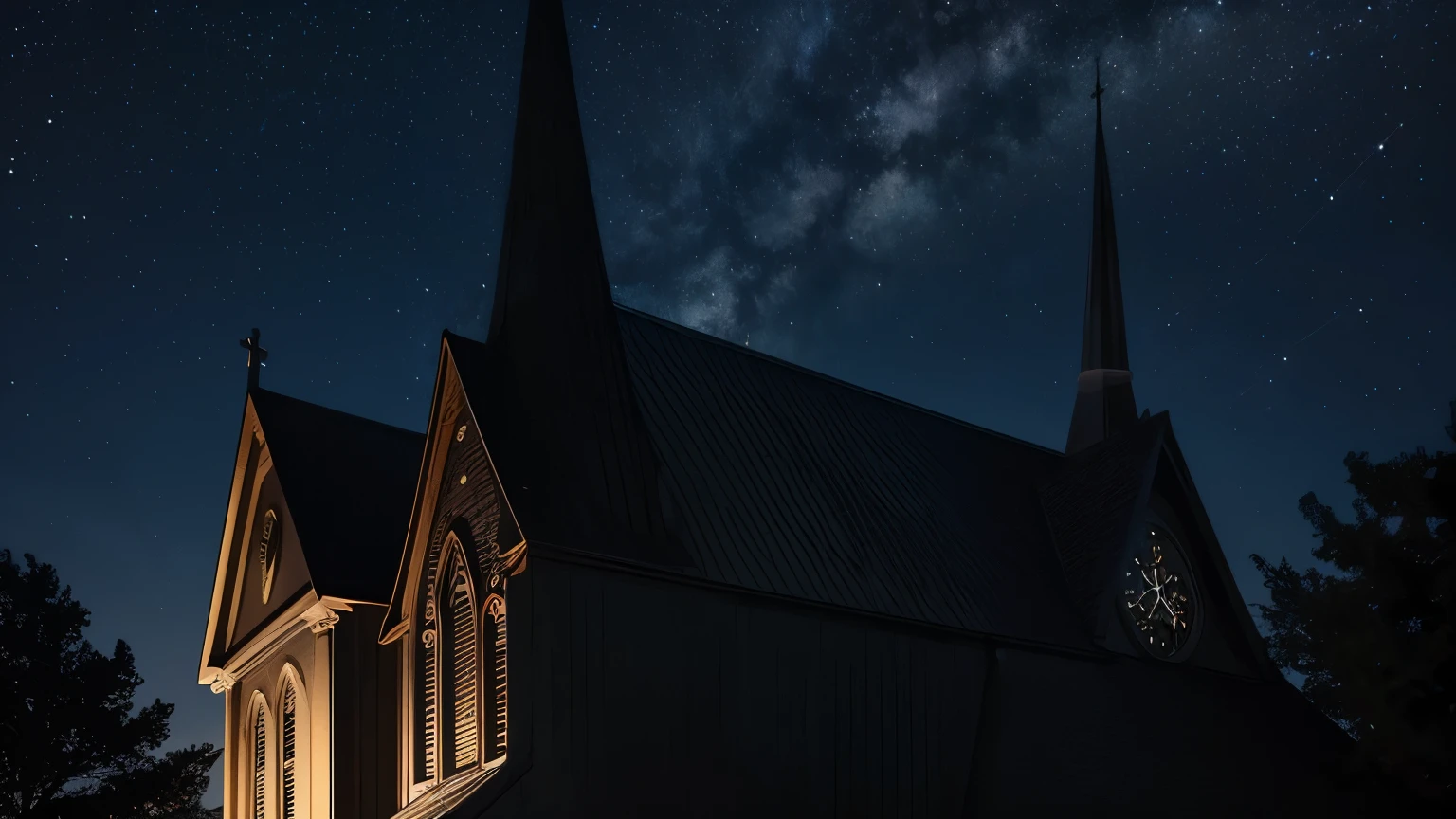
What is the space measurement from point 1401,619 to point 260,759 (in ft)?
55.4

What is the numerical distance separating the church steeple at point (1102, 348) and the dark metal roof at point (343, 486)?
13.1 meters

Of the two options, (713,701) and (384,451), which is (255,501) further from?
(713,701)

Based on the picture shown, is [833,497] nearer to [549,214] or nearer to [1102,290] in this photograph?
[549,214]

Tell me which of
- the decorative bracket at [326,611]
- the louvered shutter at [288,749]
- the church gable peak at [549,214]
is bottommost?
the louvered shutter at [288,749]

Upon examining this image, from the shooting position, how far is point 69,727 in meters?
29.8

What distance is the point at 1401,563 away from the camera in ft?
76.6

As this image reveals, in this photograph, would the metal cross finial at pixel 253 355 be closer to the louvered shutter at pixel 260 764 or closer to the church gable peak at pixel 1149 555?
the louvered shutter at pixel 260 764

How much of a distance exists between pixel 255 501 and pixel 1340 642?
58.8 ft

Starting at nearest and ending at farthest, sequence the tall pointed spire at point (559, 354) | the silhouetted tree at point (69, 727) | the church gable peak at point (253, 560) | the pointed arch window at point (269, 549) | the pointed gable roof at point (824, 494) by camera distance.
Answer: the tall pointed spire at point (559, 354) → the pointed gable roof at point (824, 494) → the church gable peak at point (253, 560) → the pointed arch window at point (269, 549) → the silhouetted tree at point (69, 727)

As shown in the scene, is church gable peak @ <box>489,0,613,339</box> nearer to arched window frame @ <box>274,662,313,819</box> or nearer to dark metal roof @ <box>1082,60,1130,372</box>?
arched window frame @ <box>274,662,313,819</box>

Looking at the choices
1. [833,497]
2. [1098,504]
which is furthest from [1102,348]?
[833,497]

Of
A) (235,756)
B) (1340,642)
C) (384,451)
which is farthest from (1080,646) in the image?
(235,756)

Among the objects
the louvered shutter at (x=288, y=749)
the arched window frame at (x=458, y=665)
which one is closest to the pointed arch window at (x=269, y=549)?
the louvered shutter at (x=288, y=749)

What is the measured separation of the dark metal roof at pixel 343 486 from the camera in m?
19.6
